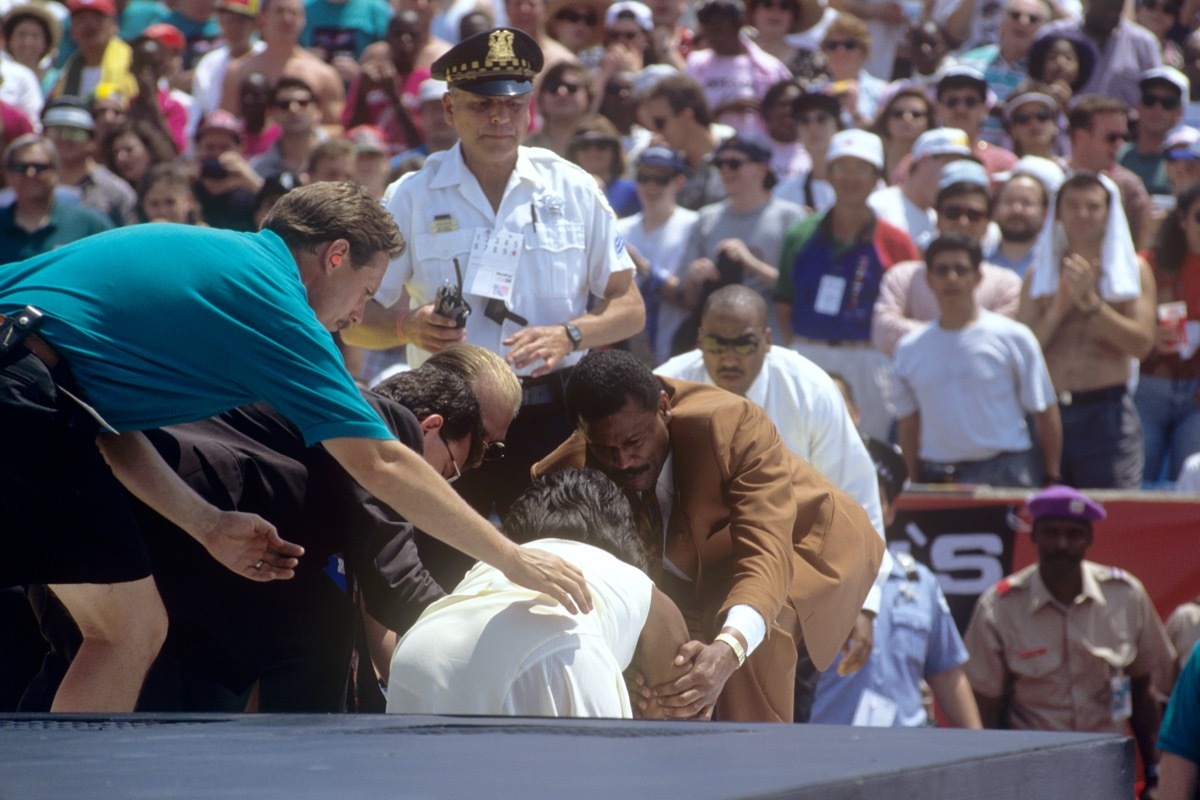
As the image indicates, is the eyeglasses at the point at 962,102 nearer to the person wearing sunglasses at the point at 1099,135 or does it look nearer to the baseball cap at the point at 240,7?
the person wearing sunglasses at the point at 1099,135

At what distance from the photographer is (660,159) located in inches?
328

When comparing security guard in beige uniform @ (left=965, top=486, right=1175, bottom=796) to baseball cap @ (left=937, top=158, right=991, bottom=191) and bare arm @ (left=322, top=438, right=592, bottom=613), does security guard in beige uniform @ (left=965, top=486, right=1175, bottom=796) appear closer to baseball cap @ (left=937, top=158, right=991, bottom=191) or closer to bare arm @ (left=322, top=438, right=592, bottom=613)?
baseball cap @ (left=937, top=158, right=991, bottom=191)

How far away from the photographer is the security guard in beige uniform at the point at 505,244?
15.2 feet

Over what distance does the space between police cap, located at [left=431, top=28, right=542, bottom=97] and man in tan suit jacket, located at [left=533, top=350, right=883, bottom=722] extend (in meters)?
0.93

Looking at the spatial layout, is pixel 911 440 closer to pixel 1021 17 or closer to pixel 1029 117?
pixel 1029 117

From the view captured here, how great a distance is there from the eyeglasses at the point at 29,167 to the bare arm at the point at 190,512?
209 inches

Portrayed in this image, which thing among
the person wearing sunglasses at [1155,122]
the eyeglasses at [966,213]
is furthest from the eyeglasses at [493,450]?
the person wearing sunglasses at [1155,122]

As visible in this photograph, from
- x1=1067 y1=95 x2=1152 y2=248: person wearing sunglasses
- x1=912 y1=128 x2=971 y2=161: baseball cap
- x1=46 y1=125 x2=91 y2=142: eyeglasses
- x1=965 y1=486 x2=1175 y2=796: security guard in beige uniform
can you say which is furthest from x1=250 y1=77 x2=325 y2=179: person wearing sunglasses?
x1=965 y1=486 x2=1175 y2=796: security guard in beige uniform

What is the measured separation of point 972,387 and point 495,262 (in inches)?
129

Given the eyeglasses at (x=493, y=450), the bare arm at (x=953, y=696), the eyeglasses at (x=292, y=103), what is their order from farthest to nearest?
the eyeglasses at (x=292, y=103), the bare arm at (x=953, y=696), the eyeglasses at (x=493, y=450)

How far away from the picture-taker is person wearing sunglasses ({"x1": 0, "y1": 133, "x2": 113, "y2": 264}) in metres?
8.34

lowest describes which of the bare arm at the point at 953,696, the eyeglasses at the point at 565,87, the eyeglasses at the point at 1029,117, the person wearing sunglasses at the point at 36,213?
the bare arm at the point at 953,696

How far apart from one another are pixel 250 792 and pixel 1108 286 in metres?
6.55

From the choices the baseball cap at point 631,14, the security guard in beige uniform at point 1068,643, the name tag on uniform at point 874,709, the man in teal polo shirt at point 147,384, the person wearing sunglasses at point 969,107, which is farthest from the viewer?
the baseball cap at point 631,14
